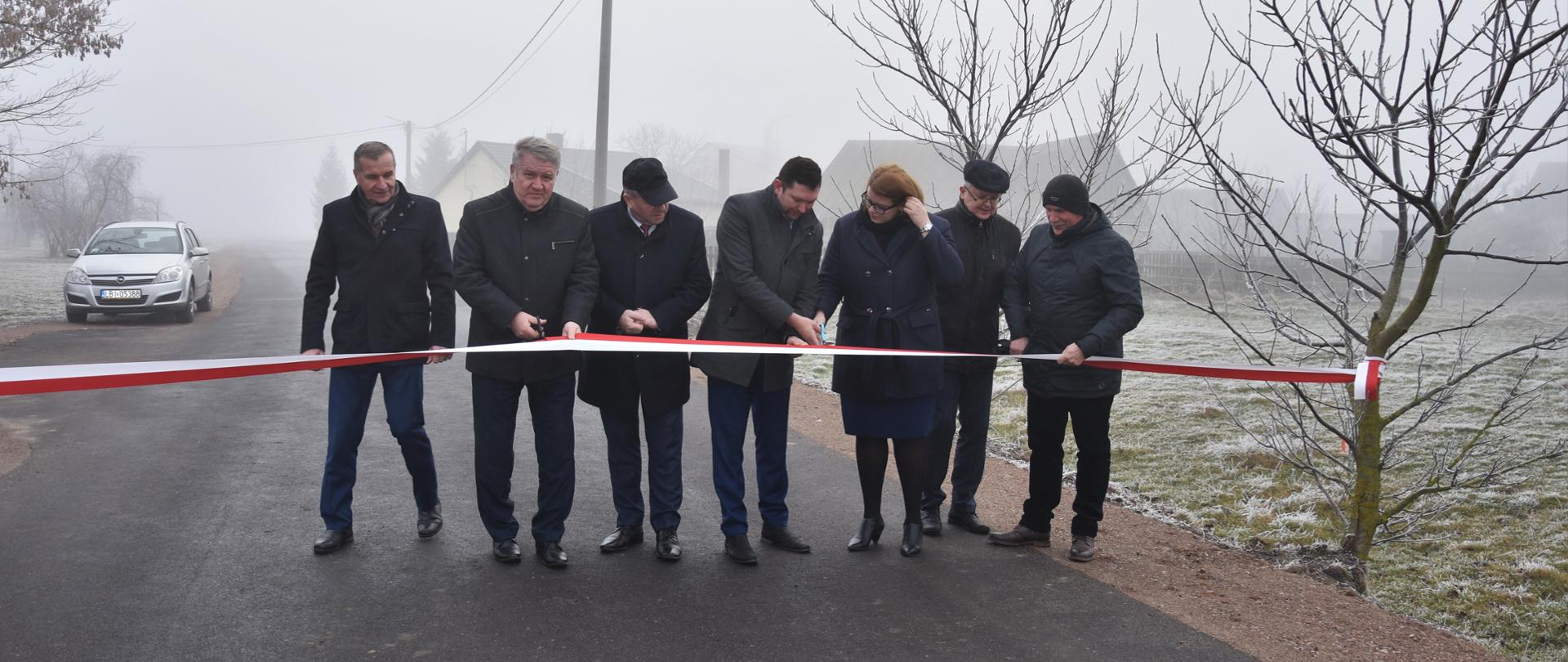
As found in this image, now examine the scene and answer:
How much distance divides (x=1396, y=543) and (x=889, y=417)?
3563 mm

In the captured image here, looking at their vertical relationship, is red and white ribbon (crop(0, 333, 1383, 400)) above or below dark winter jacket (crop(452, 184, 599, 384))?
below

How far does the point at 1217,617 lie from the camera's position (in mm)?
4562

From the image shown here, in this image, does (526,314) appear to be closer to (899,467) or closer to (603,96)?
(899,467)

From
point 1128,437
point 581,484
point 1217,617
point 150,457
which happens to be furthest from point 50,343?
point 1217,617

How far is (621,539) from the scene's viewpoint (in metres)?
5.28

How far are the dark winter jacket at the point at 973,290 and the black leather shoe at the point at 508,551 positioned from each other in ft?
7.78

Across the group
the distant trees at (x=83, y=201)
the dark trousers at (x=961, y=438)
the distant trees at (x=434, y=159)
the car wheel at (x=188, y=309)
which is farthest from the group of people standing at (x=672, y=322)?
the distant trees at (x=434, y=159)

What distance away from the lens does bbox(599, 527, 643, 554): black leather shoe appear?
522cm

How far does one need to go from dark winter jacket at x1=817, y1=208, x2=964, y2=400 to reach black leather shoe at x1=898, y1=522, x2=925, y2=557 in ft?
2.27

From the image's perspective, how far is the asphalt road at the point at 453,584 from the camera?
4.05 m

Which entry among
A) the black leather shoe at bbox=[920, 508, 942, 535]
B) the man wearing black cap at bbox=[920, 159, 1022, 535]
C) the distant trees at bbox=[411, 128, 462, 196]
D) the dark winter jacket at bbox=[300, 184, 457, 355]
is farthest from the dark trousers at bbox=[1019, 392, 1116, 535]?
the distant trees at bbox=[411, 128, 462, 196]

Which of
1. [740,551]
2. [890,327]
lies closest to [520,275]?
[740,551]

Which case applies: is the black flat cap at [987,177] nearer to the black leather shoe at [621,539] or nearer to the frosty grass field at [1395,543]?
the frosty grass field at [1395,543]

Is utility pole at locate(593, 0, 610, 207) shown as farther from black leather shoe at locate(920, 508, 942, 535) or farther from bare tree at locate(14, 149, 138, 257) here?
bare tree at locate(14, 149, 138, 257)
